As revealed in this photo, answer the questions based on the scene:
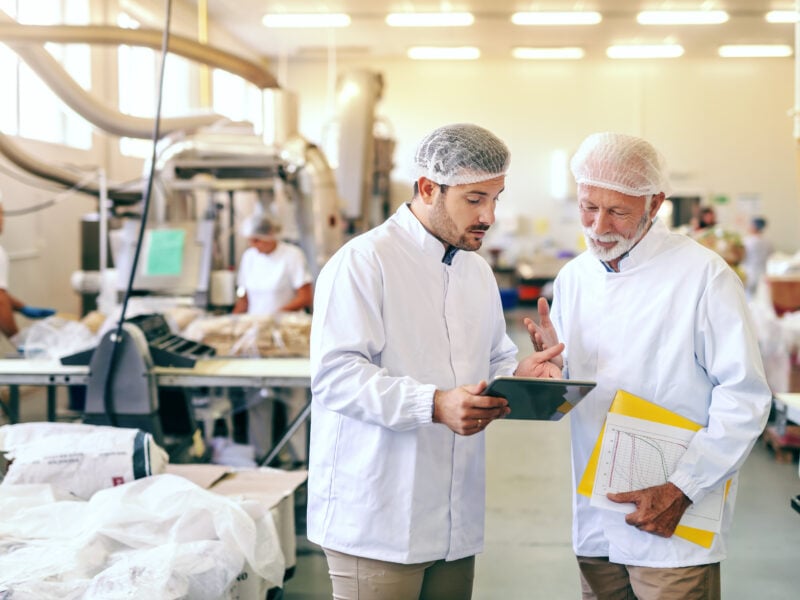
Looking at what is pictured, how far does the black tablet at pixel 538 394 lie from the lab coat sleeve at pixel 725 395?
25cm

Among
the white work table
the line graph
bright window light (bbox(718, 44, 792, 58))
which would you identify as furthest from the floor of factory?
bright window light (bbox(718, 44, 792, 58))

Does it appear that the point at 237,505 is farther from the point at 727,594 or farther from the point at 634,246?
the point at 727,594

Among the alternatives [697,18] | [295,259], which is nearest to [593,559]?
[295,259]

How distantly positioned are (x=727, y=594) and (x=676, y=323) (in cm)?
205

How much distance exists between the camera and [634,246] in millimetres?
1792

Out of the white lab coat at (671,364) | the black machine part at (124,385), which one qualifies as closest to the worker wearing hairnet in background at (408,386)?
the white lab coat at (671,364)

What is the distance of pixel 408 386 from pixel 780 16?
1047 cm

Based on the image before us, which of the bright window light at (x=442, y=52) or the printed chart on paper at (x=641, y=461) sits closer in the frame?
the printed chart on paper at (x=641, y=461)

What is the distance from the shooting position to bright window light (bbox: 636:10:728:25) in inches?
397

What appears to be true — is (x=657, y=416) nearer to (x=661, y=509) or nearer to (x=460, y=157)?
(x=661, y=509)

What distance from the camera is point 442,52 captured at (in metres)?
12.4

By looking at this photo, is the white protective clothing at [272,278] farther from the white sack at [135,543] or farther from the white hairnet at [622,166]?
the white hairnet at [622,166]

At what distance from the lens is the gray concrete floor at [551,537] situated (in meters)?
3.35

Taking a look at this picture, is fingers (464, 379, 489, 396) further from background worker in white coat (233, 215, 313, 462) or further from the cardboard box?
background worker in white coat (233, 215, 313, 462)
